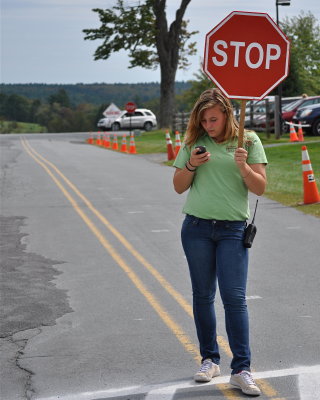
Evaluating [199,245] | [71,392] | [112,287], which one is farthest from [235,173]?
[112,287]

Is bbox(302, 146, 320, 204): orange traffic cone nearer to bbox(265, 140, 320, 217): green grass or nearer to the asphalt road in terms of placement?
bbox(265, 140, 320, 217): green grass

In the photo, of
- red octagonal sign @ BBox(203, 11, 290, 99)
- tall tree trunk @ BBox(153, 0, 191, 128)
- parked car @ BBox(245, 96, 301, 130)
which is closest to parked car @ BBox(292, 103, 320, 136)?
parked car @ BBox(245, 96, 301, 130)

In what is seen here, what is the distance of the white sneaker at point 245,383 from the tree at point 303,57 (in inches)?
2279

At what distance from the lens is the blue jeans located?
17.5 ft

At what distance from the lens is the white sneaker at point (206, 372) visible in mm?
5543

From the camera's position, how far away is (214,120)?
5.34 meters

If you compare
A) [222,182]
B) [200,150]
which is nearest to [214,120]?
[200,150]

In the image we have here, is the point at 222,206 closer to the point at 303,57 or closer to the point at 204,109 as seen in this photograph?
the point at 204,109

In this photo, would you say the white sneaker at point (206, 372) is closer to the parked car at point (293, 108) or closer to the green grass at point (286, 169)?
the green grass at point (286, 169)

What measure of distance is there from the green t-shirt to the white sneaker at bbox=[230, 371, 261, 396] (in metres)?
0.94

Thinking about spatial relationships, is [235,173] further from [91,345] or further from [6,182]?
[6,182]

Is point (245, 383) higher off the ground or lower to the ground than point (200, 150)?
lower

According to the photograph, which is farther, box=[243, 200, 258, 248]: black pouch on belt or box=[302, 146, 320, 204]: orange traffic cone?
box=[302, 146, 320, 204]: orange traffic cone

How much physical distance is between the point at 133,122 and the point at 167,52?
29.6 ft
